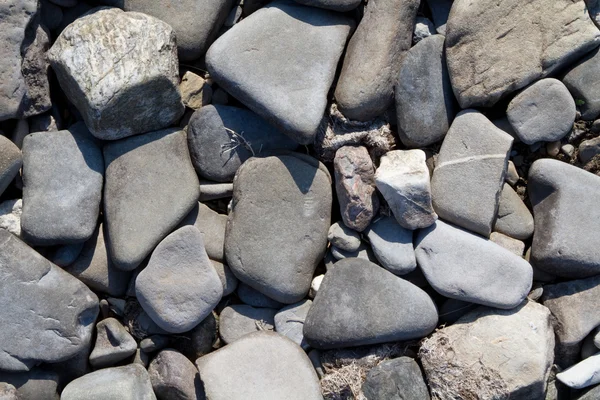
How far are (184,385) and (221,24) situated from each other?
1.57m

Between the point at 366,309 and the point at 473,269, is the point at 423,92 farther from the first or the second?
the point at 366,309

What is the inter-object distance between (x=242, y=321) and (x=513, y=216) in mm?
1279

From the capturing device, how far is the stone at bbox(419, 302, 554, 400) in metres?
2.40

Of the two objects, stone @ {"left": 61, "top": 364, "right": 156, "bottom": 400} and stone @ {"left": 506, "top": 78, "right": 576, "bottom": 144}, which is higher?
stone @ {"left": 506, "top": 78, "right": 576, "bottom": 144}

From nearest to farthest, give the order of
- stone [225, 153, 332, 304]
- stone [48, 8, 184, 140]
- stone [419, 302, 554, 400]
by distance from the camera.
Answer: stone [48, 8, 184, 140] < stone [419, 302, 554, 400] < stone [225, 153, 332, 304]

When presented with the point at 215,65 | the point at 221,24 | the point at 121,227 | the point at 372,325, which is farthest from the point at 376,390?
the point at 221,24

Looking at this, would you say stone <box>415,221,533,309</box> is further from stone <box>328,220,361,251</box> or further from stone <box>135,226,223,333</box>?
stone <box>135,226,223,333</box>

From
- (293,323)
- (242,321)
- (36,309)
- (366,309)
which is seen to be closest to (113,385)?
(36,309)

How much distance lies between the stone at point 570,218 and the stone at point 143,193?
150cm

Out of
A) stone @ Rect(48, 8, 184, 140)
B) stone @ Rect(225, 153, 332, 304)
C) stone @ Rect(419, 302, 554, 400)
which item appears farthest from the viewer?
stone @ Rect(225, 153, 332, 304)

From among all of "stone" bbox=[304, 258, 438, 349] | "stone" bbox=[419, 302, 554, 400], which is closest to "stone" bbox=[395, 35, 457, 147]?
"stone" bbox=[304, 258, 438, 349]

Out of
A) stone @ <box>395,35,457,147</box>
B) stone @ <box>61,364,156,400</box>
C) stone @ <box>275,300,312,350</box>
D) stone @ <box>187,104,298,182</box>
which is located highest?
stone @ <box>395,35,457,147</box>

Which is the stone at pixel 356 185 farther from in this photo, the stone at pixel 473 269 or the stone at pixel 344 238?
the stone at pixel 473 269

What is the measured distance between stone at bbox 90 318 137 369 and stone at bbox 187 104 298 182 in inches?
30.6
